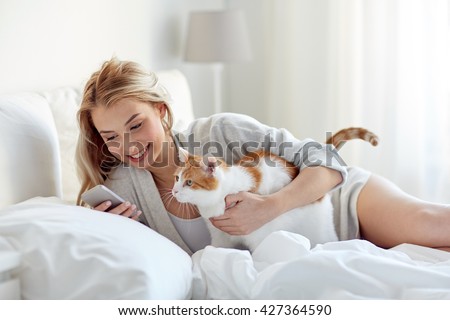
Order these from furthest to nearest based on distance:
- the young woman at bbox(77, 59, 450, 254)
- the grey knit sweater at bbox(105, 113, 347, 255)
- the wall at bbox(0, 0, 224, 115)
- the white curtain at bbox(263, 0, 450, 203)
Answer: the white curtain at bbox(263, 0, 450, 203)
the wall at bbox(0, 0, 224, 115)
the grey knit sweater at bbox(105, 113, 347, 255)
the young woman at bbox(77, 59, 450, 254)

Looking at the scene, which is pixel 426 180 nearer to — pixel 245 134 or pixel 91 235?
pixel 245 134

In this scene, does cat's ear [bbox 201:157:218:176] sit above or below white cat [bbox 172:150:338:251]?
above

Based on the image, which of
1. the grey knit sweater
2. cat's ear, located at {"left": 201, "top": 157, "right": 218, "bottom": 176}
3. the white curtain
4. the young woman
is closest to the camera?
cat's ear, located at {"left": 201, "top": 157, "right": 218, "bottom": 176}

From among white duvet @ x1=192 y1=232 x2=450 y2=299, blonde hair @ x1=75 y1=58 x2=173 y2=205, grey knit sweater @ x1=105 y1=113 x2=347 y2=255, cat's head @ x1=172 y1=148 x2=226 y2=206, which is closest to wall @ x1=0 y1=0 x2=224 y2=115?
blonde hair @ x1=75 y1=58 x2=173 y2=205

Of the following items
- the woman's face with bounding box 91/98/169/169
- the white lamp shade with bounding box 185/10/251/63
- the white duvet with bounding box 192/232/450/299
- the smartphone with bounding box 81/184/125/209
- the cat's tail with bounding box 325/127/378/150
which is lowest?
the white duvet with bounding box 192/232/450/299

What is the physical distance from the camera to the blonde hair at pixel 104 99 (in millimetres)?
1766

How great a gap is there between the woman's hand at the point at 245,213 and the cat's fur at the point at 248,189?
0.06 feet

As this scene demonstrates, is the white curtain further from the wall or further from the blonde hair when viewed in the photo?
the blonde hair

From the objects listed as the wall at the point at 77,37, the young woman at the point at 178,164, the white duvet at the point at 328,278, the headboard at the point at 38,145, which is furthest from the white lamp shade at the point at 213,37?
the white duvet at the point at 328,278

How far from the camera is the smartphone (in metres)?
1.64

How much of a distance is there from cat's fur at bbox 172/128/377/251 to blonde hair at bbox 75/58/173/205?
24 centimetres

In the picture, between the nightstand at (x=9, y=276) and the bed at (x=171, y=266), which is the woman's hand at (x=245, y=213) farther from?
the nightstand at (x=9, y=276)

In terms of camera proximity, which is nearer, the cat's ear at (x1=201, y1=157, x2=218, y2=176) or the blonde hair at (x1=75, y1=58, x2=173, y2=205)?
the cat's ear at (x1=201, y1=157, x2=218, y2=176)
